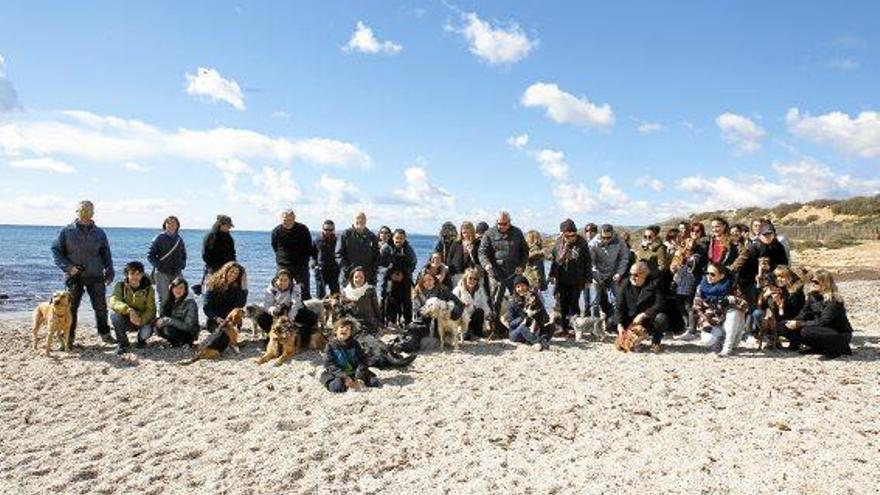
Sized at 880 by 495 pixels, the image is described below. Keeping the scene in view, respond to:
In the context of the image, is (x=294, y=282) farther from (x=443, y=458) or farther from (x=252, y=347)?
(x=443, y=458)

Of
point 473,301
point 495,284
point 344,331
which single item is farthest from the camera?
point 495,284

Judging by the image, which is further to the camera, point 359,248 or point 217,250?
point 359,248

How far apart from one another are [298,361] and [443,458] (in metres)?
3.87

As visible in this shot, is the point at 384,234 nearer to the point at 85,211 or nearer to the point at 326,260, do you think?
the point at 326,260

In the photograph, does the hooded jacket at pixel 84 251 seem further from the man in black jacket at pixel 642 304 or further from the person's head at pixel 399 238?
the man in black jacket at pixel 642 304

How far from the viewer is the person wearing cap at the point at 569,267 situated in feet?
34.0

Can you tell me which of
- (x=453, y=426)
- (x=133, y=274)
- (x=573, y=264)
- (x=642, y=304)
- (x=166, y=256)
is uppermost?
(x=166, y=256)

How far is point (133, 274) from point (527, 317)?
19.7 ft

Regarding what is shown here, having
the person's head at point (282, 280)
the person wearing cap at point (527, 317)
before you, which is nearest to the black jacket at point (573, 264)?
the person wearing cap at point (527, 317)

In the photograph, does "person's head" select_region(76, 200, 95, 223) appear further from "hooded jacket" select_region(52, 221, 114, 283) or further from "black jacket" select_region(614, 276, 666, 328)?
"black jacket" select_region(614, 276, 666, 328)

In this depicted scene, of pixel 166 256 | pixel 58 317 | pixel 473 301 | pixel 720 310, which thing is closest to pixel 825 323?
pixel 720 310

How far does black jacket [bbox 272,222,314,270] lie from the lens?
34.4 feet

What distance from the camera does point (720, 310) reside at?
9273 millimetres

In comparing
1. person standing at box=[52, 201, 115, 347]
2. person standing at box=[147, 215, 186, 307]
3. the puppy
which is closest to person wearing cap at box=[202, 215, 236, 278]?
person standing at box=[147, 215, 186, 307]
